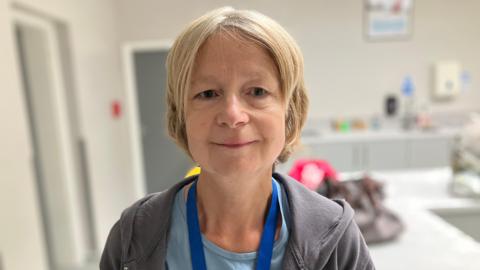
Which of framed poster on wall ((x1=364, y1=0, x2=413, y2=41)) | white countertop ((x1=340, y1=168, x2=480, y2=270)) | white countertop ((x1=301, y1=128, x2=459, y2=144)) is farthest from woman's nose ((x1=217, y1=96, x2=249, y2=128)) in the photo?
framed poster on wall ((x1=364, y1=0, x2=413, y2=41))

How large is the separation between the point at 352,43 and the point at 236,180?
13.2 ft

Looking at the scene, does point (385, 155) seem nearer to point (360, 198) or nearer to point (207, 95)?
point (360, 198)

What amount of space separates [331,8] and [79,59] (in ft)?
9.91

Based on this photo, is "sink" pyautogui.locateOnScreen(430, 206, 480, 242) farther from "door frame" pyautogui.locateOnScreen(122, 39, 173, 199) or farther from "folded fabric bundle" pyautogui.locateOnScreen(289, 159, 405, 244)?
"door frame" pyautogui.locateOnScreen(122, 39, 173, 199)

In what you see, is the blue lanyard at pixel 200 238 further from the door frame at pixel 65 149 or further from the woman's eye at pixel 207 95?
the door frame at pixel 65 149

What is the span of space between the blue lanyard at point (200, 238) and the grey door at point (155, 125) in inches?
134

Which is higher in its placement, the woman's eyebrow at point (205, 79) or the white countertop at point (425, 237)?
the woman's eyebrow at point (205, 79)

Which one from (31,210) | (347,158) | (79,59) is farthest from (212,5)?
(31,210)

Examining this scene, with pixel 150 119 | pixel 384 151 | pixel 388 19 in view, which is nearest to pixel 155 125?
pixel 150 119

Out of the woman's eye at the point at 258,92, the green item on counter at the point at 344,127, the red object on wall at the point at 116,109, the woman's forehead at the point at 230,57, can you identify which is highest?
the woman's forehead at the point at 230,57

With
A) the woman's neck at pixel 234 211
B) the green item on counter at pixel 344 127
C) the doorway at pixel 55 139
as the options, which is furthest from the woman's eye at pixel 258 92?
the green item on counter at pixel 344 127

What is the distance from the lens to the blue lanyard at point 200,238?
740 mm

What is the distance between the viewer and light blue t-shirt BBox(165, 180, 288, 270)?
2.46ft

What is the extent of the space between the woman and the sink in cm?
140
